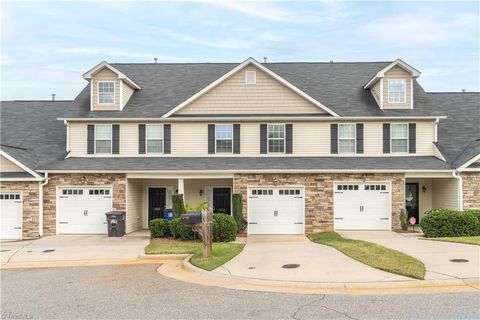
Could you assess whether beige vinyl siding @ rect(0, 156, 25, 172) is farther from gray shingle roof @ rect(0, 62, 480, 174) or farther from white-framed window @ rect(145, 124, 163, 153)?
white-framed window @ rect(145, 124, 163, 153)

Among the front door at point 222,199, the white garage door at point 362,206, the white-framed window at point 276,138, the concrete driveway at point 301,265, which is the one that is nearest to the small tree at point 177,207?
the front door at point 222,199

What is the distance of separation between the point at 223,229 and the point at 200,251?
3.47m

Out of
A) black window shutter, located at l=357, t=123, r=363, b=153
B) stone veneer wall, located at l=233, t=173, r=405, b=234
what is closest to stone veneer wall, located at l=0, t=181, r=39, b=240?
stone veneer wall, located at l=233, t=173, r=405, b=234

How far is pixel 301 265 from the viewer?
1262 centimetres

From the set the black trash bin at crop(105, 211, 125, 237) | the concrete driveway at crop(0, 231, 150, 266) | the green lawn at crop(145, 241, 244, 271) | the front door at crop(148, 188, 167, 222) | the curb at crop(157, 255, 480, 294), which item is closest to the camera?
the curb at crop(157, 255, 480, 294)

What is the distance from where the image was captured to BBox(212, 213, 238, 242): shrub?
1830 cm

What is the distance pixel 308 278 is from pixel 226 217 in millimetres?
8015

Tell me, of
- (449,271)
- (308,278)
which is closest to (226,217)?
(308,278)

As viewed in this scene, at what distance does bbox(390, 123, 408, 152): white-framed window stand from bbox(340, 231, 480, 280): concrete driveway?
5.00 meters

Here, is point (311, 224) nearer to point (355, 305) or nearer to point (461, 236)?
point (461, 236)

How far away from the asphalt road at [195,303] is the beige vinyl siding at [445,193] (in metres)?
13.3

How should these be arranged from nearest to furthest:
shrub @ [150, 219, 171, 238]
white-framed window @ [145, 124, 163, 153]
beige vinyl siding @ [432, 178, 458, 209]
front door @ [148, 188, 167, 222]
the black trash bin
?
shrub @ [150, 219, 171, 238] → the black trash bin → beige vinyl siding @ [432, 178, 458, 209] → white-framed window @ [145, 124, 163, 153] → front door @ [148, 188, 167, 222]

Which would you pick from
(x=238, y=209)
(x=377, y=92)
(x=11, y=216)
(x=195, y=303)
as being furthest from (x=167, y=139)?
(x=195, y=303)

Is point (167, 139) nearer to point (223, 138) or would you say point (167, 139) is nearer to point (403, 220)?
point (223, 138)
